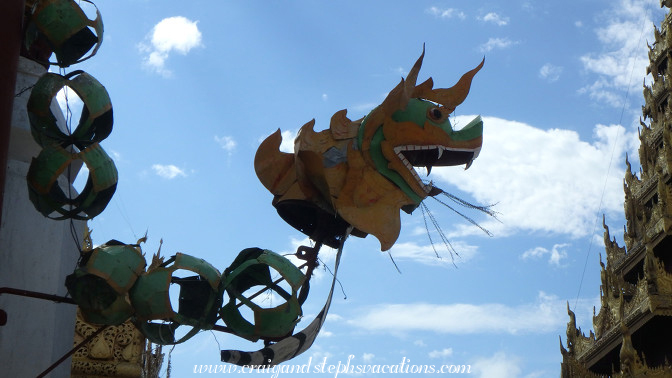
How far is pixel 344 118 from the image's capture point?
9188 millimetres

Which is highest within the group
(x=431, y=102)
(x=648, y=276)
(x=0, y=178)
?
(x=648, y=276)

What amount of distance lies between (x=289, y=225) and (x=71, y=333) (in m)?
2.65

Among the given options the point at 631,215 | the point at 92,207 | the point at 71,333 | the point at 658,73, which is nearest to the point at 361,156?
the point at 92,207


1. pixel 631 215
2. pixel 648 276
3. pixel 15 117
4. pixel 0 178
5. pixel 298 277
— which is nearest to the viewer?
pixel 0 178

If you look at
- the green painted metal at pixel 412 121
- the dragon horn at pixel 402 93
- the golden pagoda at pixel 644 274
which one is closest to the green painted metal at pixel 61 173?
the green painted metal at pixel 412 121

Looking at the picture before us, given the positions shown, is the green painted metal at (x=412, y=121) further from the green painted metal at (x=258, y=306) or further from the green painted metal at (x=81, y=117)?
the green painted metal at (x=81, y=117)

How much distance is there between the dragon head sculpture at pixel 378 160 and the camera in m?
8.84

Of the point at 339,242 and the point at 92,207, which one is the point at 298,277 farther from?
the point at 92,207

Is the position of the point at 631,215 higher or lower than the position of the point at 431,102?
higher

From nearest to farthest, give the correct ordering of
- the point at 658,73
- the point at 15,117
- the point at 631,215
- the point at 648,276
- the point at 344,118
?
the point at 344,118
the point at 15,117
the point at 648,276
the point at 631,215
the point at 658,73

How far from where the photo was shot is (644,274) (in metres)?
20.5

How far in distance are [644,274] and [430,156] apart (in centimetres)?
1261

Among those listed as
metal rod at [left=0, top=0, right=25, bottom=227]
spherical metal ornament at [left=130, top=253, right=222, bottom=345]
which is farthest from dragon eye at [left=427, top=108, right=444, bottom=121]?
metal rod at [left=0, top=0, right=25, bottom=227]

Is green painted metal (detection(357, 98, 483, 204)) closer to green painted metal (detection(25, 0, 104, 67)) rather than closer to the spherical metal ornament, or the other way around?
the spherical metal ornament
